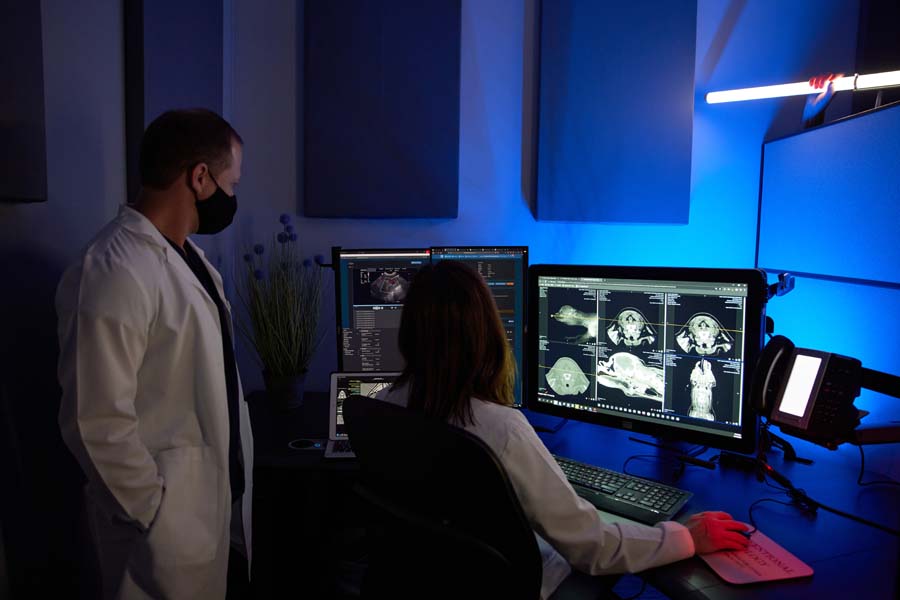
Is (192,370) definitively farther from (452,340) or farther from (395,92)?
(395,92)

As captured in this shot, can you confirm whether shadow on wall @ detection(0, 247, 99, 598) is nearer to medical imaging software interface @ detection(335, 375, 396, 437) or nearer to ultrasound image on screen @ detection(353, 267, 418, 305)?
medical imaging software interface @ detection(335, 375, 396, 437)

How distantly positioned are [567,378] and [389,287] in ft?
2.21

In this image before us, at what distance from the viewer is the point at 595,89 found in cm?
250

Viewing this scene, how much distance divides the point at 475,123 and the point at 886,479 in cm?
176

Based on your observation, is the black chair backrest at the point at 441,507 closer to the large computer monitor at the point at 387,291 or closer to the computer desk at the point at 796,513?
the computer desk at the point at 796,513

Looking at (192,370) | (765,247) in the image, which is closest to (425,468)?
(192,370)

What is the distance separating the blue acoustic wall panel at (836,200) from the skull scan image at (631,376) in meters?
0.74

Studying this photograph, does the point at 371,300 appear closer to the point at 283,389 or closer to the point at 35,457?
the point at 283,389

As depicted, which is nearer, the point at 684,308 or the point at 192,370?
the point at 192,370

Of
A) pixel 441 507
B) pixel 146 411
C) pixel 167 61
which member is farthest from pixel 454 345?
pixel 167 61

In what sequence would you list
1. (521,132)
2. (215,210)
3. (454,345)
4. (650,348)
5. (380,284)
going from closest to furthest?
(454,345)
(215,210)
(650,348)
(380,284)
(521,132)

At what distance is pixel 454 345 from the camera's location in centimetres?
121

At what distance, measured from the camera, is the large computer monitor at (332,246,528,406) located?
2.20 m

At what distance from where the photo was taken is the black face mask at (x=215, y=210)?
5.49 ft
